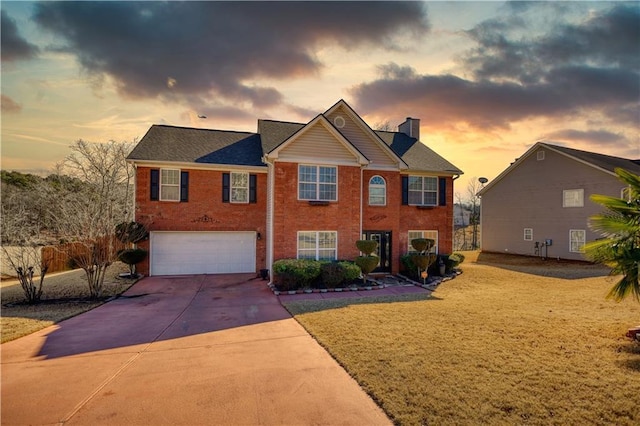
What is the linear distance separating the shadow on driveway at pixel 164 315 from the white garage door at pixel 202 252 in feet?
5.29

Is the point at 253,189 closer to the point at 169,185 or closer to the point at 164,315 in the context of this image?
the point at 169,185

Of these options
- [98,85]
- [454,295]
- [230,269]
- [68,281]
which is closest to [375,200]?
[454,295]

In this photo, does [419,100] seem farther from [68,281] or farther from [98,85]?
[68,281]

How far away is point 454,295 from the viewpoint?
12773 mm

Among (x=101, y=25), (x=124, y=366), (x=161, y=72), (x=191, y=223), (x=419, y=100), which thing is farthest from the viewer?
(x=419, y=100)

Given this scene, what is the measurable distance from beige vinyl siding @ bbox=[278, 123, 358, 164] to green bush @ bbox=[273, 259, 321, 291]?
4.95 metres

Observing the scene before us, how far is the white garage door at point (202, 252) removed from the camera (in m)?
16.5

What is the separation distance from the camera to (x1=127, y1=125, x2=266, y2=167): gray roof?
16641mm

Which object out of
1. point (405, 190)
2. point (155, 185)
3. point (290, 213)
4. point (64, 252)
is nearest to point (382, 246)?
point (405, 190)

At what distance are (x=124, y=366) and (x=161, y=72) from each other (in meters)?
13.2

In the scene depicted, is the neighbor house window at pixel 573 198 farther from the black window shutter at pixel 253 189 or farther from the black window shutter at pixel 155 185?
the black window shutter at pixel 155 185

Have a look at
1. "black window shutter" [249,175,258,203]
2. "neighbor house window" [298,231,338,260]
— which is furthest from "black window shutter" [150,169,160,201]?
"neighbor house window" [298,231,338,260]

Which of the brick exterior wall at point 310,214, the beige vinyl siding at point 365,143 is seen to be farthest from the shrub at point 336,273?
the beige vinyl siding at point 365,143

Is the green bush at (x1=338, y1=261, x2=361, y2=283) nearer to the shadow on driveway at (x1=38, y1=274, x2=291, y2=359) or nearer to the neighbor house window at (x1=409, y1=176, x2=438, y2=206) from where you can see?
the shadow on driveway at (x1=38, y1=274, x2=291, y2=359)
